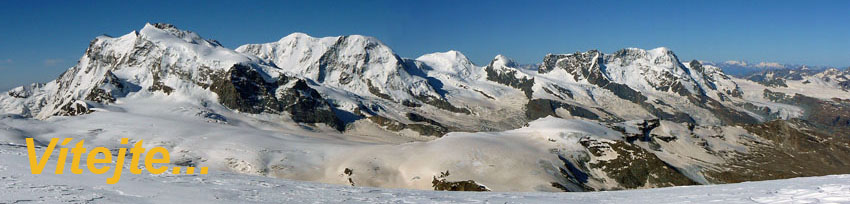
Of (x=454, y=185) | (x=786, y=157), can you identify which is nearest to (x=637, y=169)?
(x=454, y=185)

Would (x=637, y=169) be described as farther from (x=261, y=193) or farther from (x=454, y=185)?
(x=261, y=193)

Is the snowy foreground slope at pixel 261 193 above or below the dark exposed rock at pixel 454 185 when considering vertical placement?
above

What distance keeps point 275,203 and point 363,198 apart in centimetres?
489

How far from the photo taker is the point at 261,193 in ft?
89.5

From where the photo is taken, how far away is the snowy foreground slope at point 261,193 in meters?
22.5

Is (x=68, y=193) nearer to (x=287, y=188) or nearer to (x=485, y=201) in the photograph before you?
(x=287, y=188)

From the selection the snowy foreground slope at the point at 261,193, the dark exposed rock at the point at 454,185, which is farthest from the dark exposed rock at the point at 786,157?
the snowy foreground slope at the point at 261,193

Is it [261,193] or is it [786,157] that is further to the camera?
[786,157]

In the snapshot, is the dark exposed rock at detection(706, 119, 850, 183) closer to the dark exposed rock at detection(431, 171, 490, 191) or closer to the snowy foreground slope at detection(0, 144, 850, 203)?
the dark exposed rock at detection(431, 171, 490, 191)

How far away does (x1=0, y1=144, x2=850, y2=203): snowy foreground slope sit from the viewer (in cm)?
2253

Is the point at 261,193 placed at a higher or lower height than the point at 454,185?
higher

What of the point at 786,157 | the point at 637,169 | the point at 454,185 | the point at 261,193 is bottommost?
the point at 454,185

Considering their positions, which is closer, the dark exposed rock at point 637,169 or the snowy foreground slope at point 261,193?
the snowy foreground slope at point 261,193

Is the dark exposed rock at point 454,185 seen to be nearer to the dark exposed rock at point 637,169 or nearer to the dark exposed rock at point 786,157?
the dark exposed rock at point 637,169
